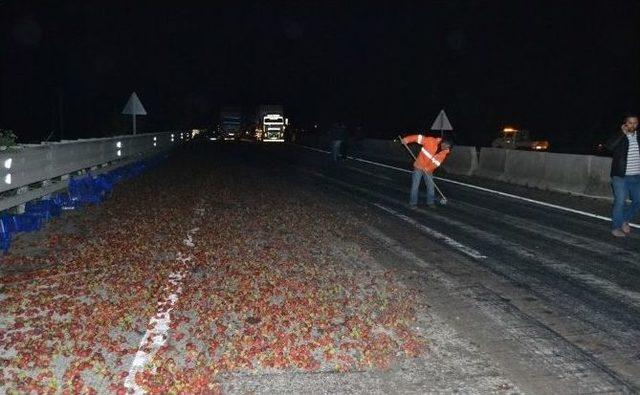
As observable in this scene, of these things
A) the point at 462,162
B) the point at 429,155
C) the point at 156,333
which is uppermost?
the point at 429,155

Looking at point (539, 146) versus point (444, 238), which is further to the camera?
point (539, 146)

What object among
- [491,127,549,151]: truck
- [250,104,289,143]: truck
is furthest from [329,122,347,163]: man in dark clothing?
[250,104,289,143]: truck

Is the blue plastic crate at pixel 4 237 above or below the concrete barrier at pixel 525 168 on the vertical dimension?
below

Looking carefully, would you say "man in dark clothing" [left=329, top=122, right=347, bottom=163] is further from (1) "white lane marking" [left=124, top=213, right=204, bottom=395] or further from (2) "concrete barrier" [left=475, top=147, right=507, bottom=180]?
(1) "white lane marking" [left=124, top=213, right=204, bottom=395]

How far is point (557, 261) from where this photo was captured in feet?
26.8

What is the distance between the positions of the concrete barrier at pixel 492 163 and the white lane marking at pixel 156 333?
14684 millimetres

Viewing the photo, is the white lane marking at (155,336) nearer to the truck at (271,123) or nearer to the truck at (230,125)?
the truck at (271,123)

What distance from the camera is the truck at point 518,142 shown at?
36156 mm

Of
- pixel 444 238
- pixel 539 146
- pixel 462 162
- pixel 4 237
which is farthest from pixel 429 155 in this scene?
pixel 539 146

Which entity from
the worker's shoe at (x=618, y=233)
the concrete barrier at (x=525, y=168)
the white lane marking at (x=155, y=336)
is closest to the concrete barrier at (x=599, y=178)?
the concrete barrier at (x=525, y=168)

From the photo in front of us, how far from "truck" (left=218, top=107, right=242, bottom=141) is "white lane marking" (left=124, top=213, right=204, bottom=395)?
182 ft

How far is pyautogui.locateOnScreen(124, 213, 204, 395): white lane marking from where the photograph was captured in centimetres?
458

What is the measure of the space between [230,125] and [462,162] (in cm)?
4207

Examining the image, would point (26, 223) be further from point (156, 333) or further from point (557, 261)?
point (557, 261)
